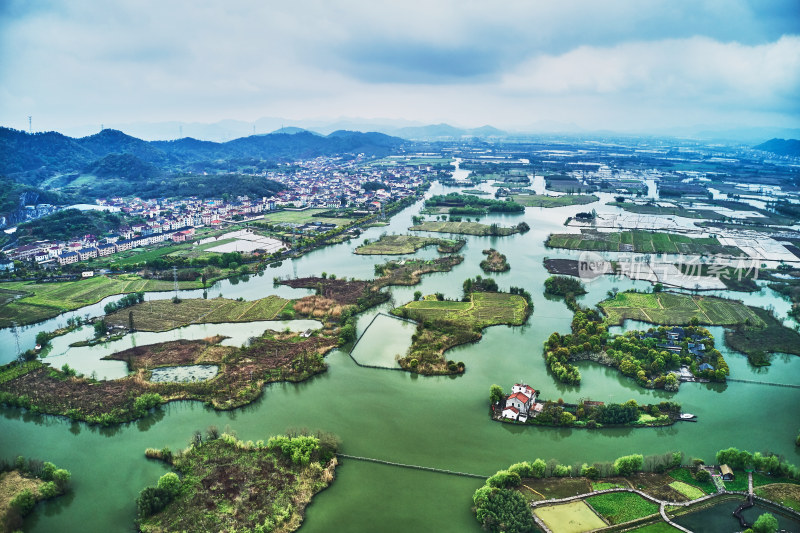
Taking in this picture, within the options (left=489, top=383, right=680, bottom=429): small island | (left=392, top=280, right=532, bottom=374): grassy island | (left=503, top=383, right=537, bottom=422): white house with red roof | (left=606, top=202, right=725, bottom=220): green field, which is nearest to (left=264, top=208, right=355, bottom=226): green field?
(left=392, top=280, right=532, bottom=374): grassy island

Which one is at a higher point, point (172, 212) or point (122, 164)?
point (122, 164)

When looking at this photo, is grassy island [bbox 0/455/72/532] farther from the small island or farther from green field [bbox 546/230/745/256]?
green field [bbox 546/230/745/256]

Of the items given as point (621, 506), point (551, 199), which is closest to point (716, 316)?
point (621, 506)

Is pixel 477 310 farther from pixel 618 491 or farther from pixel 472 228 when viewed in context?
pixel 472 228

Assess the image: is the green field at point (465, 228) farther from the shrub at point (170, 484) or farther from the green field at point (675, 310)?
the shrub at point (170, 484)

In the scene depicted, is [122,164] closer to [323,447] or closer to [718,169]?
[323,447]

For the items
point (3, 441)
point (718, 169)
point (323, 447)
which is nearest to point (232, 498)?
point (323, 447)

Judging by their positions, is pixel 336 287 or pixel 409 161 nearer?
pixel 336 287
